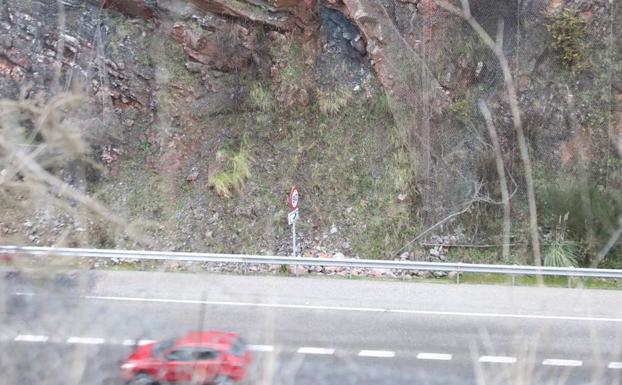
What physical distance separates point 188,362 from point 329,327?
18.3 ft

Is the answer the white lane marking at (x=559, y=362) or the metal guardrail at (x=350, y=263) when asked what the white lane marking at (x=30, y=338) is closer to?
the white lane marking at (x=559, y=362)

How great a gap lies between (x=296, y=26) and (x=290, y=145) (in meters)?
2.62

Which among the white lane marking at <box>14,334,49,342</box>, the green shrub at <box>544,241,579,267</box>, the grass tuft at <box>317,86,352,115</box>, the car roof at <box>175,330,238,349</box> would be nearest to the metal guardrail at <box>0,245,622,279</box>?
the green shrub at <box>544,241,579,267</box>

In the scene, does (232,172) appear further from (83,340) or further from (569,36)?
(83,340)

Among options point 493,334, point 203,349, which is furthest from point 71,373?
point 493,334

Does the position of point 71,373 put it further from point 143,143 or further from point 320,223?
point 143,143

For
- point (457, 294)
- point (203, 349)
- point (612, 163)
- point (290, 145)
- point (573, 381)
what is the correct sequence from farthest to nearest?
point (290, 145) < point (612, 163) < point (457, 294) < point (573, 381) < point (203, 349)

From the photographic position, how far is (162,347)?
4.75 metres

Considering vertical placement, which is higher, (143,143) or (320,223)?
(143,143)

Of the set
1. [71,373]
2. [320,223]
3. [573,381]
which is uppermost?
[320,223]

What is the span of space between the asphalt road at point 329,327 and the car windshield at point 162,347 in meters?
0.22

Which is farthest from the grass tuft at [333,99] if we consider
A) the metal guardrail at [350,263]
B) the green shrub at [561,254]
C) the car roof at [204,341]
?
the car roof at [204,341]

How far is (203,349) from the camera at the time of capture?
14.9 ft

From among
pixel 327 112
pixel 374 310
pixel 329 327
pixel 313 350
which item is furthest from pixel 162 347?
pixel 327 112
